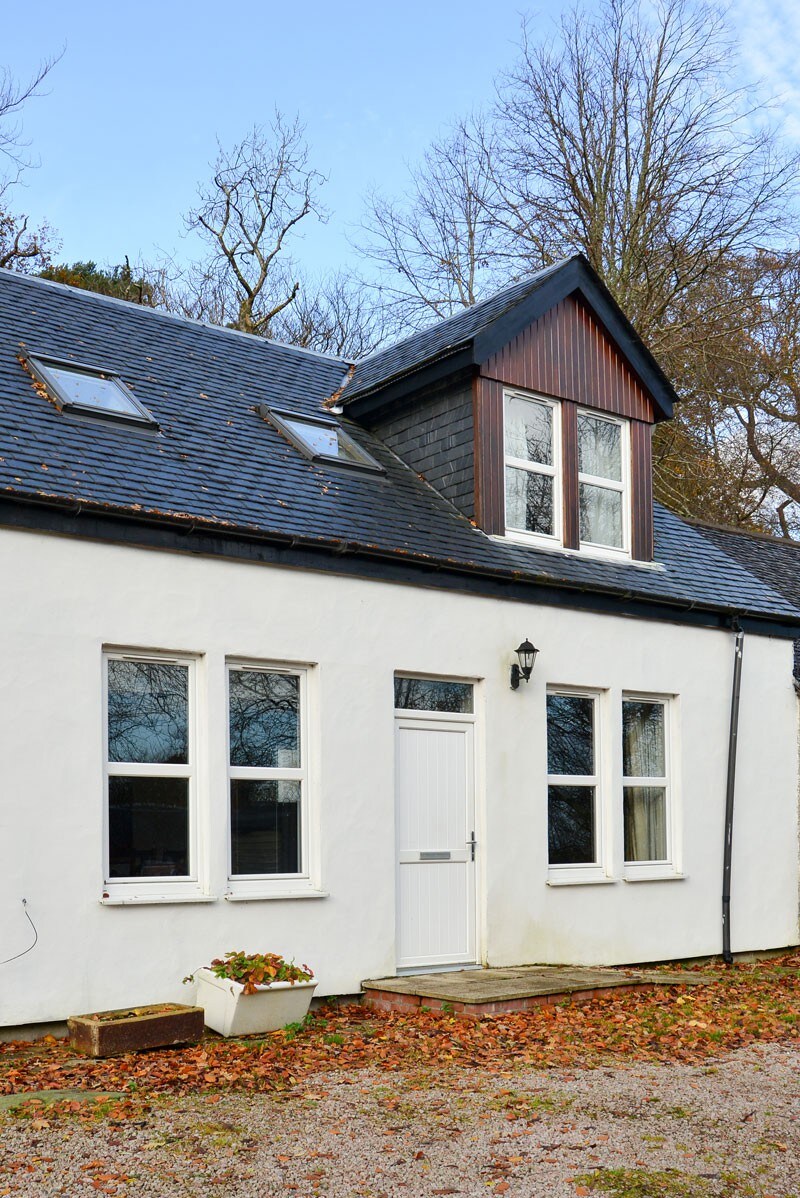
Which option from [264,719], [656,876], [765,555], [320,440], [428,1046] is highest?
[320,440]

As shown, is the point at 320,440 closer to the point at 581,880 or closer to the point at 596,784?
the point at 596,784

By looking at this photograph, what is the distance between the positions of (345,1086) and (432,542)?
18.0 feet

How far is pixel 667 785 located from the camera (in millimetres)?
13883

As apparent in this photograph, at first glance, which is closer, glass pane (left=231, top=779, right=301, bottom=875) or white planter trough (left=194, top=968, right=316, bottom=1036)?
white planter trough (left=194, top=968, right=316, bottom=1036)

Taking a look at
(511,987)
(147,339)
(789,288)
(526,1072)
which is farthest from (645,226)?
(526,1072)

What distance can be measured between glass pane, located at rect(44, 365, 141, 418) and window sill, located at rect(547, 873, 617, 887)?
19.2ft

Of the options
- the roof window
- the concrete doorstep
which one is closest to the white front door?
the concrete doorstep

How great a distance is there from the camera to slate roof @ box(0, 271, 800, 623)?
10.0m

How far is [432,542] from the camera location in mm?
11938

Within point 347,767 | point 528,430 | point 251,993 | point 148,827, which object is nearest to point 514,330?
point 528,430

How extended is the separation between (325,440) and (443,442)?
1244mm

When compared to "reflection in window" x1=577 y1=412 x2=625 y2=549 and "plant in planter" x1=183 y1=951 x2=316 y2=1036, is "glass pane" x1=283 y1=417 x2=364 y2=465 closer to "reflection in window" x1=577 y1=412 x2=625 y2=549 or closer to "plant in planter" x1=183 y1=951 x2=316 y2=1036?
"reflection in window" x1=577 y1=412 x2=625 y2=549

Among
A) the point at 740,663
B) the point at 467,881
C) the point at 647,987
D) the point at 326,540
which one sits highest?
the point at 326,540

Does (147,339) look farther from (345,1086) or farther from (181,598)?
(345,1086)
